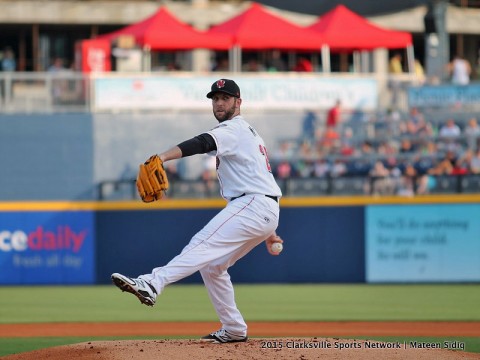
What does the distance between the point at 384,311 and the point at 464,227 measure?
4.09m

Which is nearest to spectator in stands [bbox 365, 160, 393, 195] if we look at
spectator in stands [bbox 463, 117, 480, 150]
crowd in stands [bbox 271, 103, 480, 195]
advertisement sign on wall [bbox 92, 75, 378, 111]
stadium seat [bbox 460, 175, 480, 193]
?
crowd in stands [bbox 271, 103, 480, 195]

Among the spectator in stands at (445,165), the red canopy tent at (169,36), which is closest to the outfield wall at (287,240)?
the spectator in stands at (445,165)

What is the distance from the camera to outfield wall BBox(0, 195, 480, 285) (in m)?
16.4

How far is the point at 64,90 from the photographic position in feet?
71.4

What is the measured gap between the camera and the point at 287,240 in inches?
651

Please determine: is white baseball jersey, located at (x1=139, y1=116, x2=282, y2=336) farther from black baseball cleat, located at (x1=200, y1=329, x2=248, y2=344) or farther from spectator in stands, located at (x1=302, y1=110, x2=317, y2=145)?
spectator in stands, located at (x1=302, y1=110, x2=317, y2=145)

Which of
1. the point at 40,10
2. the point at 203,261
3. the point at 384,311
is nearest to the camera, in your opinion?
the point at 203,261

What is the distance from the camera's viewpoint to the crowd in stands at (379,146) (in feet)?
65.1

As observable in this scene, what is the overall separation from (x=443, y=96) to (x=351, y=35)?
2415 mm

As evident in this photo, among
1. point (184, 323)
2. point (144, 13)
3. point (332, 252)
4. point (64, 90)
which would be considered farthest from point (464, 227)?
point (144, 13)

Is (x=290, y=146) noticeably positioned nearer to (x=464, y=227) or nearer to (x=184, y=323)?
(x=464, y=227)

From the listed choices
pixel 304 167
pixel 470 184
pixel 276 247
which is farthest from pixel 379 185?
pixel 276 247

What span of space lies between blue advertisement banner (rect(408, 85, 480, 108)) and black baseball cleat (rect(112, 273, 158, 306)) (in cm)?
1610

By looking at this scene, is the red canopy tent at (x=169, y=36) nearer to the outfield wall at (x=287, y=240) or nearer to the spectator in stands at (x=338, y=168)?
the spectator in stands at (x=338, y=168)
